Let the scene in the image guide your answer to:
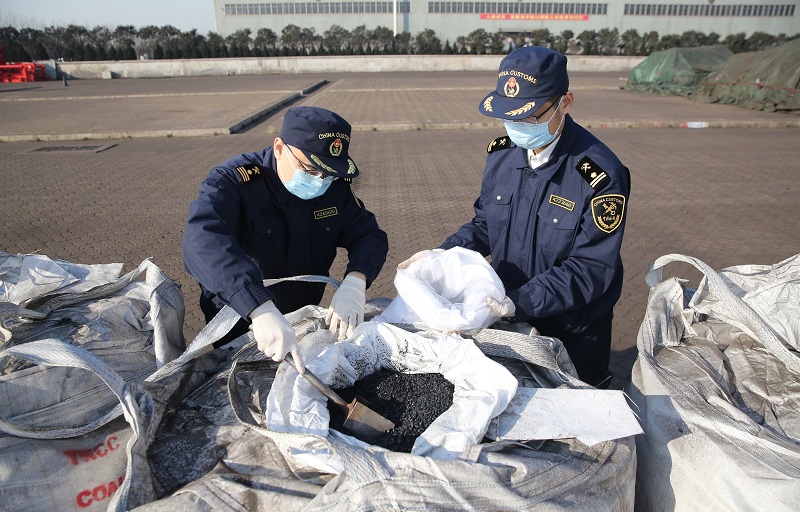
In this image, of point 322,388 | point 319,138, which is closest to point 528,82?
point 319,138

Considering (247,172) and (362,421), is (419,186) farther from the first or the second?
(362,421)

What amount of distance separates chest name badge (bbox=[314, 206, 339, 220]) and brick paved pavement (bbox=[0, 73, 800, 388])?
2.03 meters

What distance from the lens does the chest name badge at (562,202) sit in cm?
192

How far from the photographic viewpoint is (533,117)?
190cm

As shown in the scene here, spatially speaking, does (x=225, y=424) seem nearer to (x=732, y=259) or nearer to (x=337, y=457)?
(x=337, y=457)

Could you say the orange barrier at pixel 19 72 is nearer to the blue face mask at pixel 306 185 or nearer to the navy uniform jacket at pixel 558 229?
the blue face mask at pixel 306 185

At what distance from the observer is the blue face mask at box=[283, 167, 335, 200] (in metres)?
1.95

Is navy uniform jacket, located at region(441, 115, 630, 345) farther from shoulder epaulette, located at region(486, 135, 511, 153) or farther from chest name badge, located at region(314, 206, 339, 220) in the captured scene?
chest name badge, located at region(314, 206, 339, 220)

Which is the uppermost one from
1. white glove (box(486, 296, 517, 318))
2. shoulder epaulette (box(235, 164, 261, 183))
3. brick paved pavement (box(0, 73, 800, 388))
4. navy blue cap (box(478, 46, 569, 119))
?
navy blue cap (box(478, 46, 569, 119))

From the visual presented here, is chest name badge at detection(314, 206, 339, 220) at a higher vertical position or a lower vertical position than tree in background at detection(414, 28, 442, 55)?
lower

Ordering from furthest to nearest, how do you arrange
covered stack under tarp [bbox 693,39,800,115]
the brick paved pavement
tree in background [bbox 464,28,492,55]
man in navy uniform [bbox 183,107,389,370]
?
tree in background [bbox 464,28,492,55]
covered stack under tarp [bbox 693,39,800,115]
the brick paved pavement
man in navy uniform [bbox 183,107,389,370]

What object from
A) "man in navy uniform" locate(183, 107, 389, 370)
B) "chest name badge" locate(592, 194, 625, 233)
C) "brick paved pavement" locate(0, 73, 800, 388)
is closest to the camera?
"man in navy uniform" locate(183, 107, 389, 370)

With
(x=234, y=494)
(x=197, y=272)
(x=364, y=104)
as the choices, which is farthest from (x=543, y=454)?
(x=364, y=104)

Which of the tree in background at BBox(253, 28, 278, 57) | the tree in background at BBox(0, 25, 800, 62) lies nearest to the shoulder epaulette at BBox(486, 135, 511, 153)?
the tree in background at BBox(0, 25, 800, 62)
